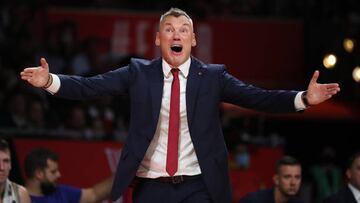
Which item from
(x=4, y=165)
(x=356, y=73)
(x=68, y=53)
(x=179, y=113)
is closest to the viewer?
(x=179, y=113)

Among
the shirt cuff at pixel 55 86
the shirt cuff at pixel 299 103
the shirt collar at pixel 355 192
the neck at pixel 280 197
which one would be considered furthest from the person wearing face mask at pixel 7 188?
the shirt collar at pixel 355 192

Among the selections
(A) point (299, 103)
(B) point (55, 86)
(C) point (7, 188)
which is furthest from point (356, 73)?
(B) point (55, 86)

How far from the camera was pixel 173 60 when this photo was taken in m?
5.05

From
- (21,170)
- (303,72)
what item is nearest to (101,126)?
(21,170)

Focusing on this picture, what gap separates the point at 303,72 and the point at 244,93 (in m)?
8.70

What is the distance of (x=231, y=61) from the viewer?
1316 centimetres

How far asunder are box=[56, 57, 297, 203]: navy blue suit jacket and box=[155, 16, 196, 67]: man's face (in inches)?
3.5

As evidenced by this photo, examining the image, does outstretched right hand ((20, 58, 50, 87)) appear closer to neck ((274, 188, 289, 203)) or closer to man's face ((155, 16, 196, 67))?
man's face ((155, 16, 196, 67))

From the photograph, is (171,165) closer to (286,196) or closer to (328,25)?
(286,196)

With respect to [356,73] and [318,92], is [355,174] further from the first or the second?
[318,92]

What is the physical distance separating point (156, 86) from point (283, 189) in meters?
2.71

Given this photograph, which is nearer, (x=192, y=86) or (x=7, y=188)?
(x=192, y=86)

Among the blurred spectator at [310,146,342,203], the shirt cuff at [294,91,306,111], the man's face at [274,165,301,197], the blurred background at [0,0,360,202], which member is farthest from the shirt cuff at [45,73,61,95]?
the blurred spectator at [310,146,342,203]

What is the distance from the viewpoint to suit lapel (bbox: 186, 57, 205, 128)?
16.4 feet
